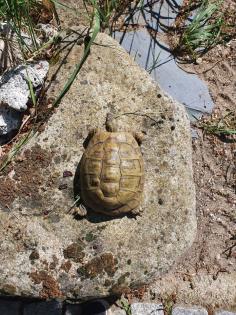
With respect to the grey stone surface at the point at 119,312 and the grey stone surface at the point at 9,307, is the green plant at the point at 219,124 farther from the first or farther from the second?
the grey stone surface at the point at 9,307

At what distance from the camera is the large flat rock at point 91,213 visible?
4023mm

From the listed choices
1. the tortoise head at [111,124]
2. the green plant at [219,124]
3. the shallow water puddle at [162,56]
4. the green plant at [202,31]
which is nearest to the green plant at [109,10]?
the shallow water puddle at [162,56]

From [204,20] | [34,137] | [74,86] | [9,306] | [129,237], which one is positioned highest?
[204,20]

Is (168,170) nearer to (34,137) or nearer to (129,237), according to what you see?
(129,237)

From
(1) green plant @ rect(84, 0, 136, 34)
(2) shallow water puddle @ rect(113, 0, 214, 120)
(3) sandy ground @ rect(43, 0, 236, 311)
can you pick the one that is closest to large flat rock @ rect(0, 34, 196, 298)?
(1) green plant @ rect(84, 0, 136, 34)

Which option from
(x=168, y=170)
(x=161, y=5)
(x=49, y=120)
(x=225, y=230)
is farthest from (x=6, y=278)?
(x=161, y=5)

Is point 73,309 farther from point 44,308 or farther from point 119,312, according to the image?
point 119,312

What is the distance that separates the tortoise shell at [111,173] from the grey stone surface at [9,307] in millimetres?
1311

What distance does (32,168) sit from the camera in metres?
4.15

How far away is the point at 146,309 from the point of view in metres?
4.91

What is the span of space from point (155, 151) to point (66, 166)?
2.49 feet

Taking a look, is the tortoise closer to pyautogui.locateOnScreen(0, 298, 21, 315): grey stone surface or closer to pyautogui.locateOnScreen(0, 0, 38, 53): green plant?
pyautogui.locateOnScreen(0, 0, 38, 53): green plant

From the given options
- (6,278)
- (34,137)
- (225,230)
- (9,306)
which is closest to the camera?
(6,278)

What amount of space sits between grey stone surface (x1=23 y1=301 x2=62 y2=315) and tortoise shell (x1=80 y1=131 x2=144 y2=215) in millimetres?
1172
